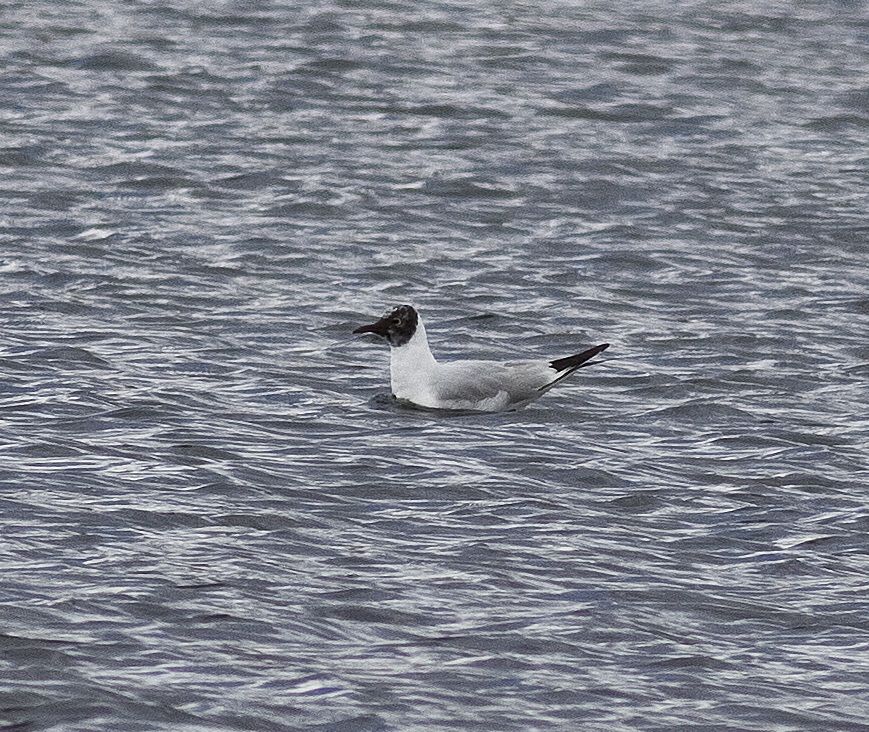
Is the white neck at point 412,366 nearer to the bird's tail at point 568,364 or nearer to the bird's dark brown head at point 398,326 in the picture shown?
the bird's dark brown head at point 398,326

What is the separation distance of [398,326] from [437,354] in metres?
1.20

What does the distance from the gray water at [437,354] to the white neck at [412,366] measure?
0.19 metres

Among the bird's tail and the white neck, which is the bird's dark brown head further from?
the bird's tail

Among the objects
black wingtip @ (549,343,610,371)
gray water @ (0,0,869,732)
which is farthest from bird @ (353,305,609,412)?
gray water @ (0,0,869,732)

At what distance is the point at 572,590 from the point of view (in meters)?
9.45

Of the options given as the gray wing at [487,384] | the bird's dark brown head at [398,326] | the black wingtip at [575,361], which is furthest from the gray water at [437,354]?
the bird's dark brown head at [398,326]

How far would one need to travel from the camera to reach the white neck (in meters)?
13.0

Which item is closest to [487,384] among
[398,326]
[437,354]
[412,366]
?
[412,366]

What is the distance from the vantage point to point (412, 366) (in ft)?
43.2

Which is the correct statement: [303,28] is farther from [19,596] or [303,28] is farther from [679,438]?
[19,596]

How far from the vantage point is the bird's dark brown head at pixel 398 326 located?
13.3m

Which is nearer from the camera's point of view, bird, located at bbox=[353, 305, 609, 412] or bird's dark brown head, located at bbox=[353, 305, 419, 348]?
bird, located at bbox=[353, 305, 609, 412]

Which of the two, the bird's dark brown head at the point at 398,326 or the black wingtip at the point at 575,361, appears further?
the bird's dark brown head at the point at 398,326

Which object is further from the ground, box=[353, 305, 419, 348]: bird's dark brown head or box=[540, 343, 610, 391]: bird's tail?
box=[353, 305, 419, 348]: bird's dark brown head
